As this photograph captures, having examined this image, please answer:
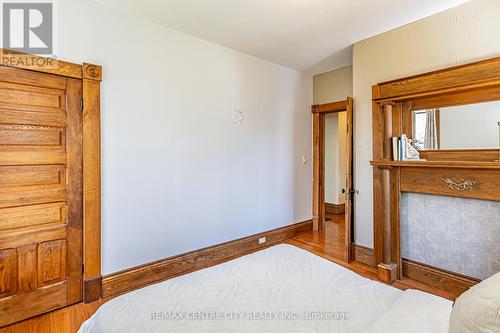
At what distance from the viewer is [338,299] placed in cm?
136

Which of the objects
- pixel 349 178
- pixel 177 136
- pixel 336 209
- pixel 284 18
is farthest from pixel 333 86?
pixel 336 209

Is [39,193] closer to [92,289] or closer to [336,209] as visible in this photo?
[92,289]

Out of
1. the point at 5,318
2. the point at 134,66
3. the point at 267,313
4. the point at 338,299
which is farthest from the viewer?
the point at 134,66

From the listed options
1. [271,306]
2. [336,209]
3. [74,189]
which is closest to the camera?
[271,306]

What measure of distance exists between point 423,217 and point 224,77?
2.74m

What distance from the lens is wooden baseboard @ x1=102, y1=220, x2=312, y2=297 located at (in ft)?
7.89

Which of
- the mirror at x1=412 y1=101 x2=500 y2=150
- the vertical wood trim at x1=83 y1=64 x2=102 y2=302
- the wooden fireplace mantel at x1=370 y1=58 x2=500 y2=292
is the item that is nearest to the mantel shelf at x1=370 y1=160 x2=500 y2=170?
the wooden fireplace mantel at x1=370 y1=58 x2=500 y2=292

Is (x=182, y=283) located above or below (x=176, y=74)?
below

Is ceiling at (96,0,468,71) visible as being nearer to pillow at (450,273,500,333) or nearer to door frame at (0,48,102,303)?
door frame at (0,48,102,303)

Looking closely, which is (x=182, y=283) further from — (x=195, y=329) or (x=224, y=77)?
(x=224, y=77)

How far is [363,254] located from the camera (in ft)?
10.1

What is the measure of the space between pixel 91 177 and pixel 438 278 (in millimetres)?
3388

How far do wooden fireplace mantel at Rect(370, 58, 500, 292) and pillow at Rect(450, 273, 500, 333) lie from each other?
1.65 metres

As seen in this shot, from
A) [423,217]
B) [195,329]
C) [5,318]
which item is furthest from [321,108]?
[5,318]
